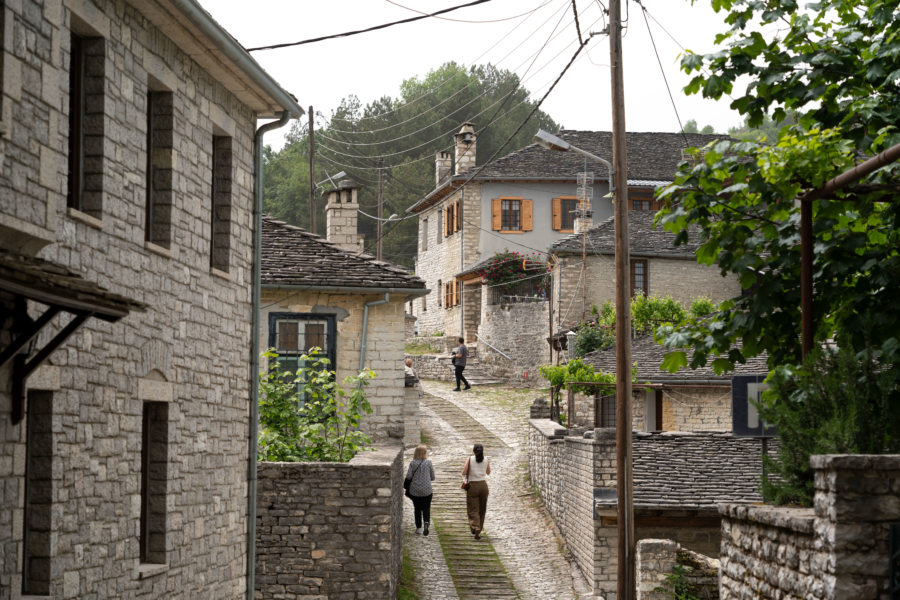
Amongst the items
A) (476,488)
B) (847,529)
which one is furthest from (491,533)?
(847,529)

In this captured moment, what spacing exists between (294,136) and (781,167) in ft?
221

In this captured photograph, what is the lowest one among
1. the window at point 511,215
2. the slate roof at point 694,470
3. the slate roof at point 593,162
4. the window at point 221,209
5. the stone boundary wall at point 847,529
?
the slate roof at point 694,470

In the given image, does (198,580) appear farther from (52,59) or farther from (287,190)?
(287,190)

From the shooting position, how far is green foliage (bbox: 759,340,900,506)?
6984 millimetres

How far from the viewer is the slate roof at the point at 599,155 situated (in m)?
42.9

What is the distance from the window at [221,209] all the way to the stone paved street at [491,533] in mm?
7573

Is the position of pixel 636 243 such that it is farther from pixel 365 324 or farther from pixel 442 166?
pixel 365 324

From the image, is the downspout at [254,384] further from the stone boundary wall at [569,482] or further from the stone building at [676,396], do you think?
the stone building at [676,396]

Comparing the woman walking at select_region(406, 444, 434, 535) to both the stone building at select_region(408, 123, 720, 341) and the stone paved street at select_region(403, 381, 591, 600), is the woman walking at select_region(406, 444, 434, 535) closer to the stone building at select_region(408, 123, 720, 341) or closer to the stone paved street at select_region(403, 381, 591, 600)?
the stone paved street at select_region(403, 381, 591, 600)

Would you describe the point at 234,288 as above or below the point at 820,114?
below


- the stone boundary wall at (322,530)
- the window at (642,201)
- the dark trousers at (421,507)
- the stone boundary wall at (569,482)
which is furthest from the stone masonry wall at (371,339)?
the window at (642,201)

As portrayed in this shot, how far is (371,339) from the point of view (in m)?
19.5

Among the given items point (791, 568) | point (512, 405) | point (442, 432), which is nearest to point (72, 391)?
point (791, 568)

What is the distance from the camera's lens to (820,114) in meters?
9.62
